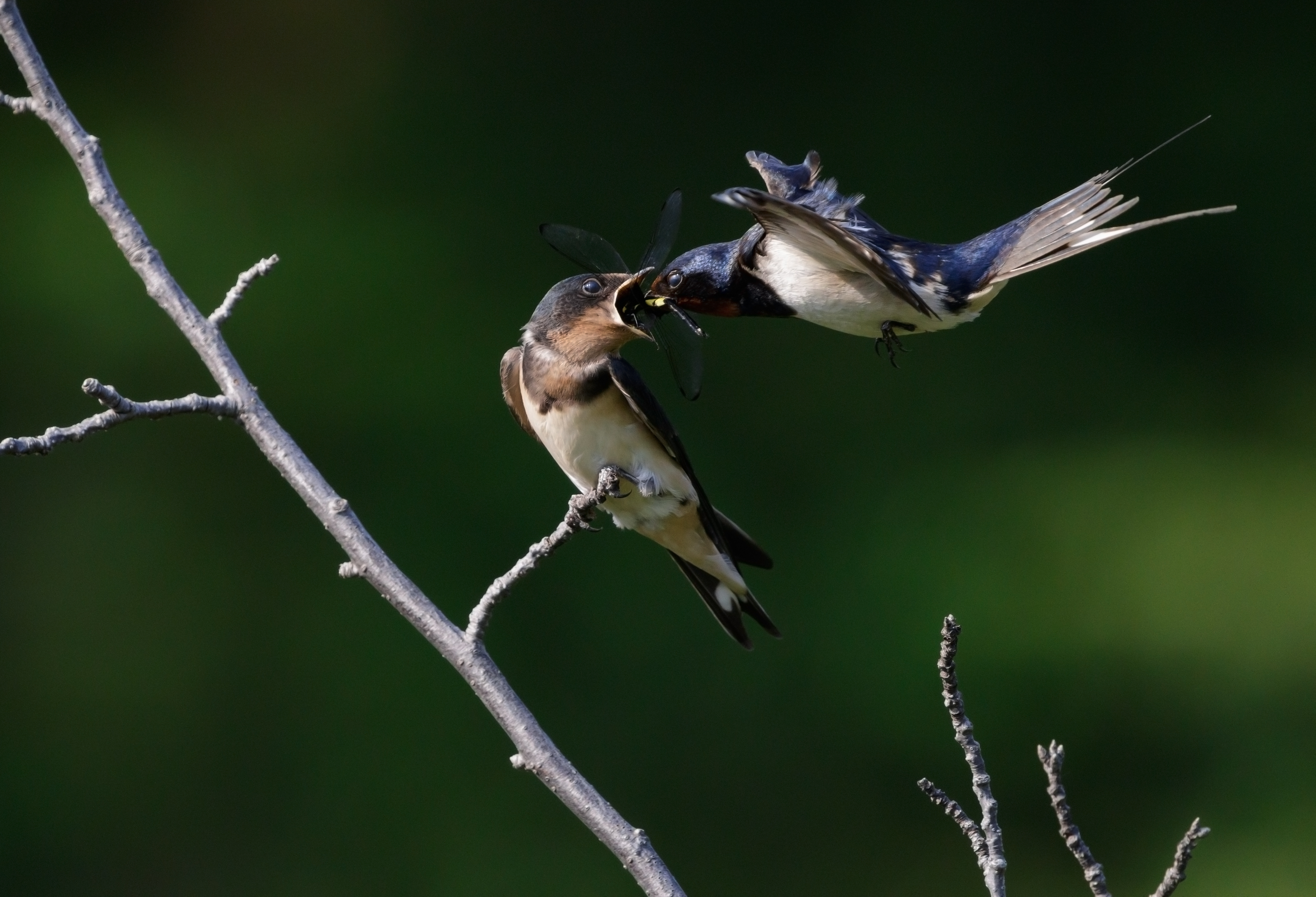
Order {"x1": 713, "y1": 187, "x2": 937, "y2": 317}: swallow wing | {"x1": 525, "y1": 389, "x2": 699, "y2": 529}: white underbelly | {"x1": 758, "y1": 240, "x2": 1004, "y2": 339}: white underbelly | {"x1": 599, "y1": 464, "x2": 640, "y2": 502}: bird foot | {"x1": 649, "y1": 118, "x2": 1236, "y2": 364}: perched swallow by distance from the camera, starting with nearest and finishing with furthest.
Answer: {"x1": 713, "y1": 187, "x2": 937, "y2": 317}: swallow wing < {"x1": 649, "y1": 118, "x2": 1236, "y2": 364}: perched swallow < {"x1": 758, "y1": 240, "x2": 1004, "y2": 339}: white underbelly < {"x1": 599, "y1": 464, "x2": 640, "y2": 502}: bird foot < {"x1": 525, "y1": 389, "x2": 699, "y2": 529}: white underbelly

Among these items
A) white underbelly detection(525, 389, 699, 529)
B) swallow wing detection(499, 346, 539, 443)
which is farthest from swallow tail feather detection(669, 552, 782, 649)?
swallow wing detection(499, 346, 539, 443)

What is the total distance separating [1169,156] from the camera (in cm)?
372

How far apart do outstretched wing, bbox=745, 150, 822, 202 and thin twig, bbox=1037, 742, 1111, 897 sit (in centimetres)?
57

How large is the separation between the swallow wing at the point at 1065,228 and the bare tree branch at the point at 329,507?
55 cm

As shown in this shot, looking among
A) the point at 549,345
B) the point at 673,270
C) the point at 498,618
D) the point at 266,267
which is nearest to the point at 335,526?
the point at 266,267

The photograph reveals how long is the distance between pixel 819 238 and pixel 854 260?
37mm

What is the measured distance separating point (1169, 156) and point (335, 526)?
3222 mm

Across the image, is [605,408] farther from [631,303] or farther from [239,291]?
[239,291]

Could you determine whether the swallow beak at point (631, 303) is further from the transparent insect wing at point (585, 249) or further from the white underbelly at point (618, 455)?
the white underbelly at point (618, 455)

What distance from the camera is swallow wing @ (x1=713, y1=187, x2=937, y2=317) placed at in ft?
2.78

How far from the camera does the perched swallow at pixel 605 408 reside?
163 cm

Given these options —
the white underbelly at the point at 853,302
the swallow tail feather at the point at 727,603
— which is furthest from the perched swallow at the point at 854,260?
the swallow tail feather at the point at 727,603

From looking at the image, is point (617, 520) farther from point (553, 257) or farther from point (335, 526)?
point (553, 257)

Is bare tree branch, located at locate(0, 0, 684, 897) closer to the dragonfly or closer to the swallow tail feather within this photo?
the dragonfly
